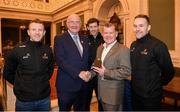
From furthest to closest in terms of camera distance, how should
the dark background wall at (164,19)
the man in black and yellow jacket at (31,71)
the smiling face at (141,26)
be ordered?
the dark background wall at (164,19), the smiling face at (141,26), the man in black and yellow jacket at (31,71)

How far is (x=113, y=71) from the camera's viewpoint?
212 centimetres

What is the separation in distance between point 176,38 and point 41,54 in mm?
3682

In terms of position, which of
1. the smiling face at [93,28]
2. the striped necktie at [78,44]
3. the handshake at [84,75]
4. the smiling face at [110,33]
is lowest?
the handshake at [84,75]

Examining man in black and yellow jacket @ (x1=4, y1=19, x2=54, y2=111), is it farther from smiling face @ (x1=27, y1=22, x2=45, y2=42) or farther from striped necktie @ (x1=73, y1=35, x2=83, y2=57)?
striped necktie @ (x1=73, y1=35, x2=83, y2=57)

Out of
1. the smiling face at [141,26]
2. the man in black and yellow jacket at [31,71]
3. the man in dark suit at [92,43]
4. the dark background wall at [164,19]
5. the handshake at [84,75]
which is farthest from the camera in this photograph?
the dark background wall at [164,19]

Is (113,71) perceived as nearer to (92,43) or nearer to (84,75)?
(84,75)

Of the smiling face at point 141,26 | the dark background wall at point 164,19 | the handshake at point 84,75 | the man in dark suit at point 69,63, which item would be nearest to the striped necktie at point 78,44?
the man in dark suit at point 69,63

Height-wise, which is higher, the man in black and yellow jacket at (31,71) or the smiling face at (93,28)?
the smiling face at (93,28)

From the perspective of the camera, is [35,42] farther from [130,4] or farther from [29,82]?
[130,4]

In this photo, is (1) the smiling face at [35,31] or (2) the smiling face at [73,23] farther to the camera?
(2) the smiling face at [73,23]

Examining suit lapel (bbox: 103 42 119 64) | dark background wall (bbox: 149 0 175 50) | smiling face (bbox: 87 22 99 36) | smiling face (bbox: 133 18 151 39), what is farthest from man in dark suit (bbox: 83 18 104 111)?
dark background wall (bbox: 149 0 175 50)

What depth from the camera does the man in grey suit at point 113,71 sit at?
2.12 meters

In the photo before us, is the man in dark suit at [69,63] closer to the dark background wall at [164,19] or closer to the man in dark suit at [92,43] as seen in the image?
the man in dark suit at [92,43]

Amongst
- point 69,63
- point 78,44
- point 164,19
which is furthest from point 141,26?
point 164,19
